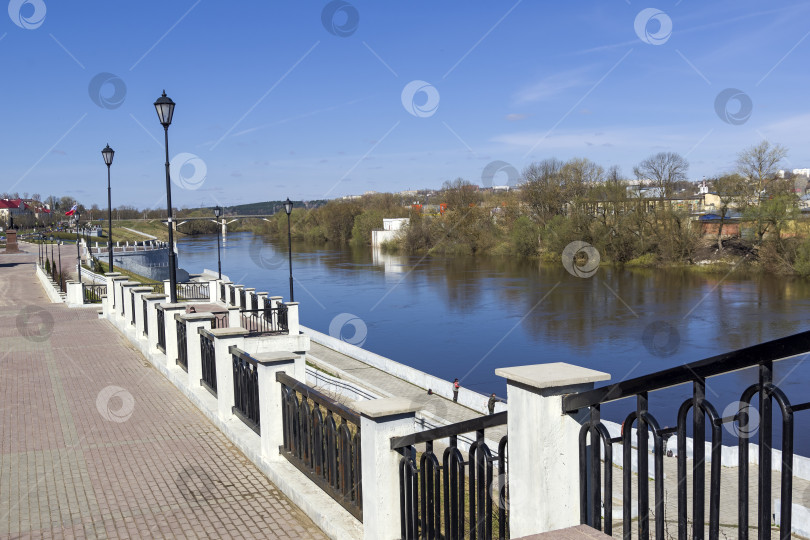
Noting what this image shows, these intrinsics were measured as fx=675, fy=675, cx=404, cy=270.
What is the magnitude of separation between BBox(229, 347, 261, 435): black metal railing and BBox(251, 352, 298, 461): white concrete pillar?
0.46 m

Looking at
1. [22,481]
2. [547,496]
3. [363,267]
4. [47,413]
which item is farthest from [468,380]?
[363,267]

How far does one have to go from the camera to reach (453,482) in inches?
142

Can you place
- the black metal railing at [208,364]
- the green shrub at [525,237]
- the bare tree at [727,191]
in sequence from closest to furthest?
1. the black metal railing at [208,364]
2. the bare tree at [727,191]
3. the green shrub at [525,237]

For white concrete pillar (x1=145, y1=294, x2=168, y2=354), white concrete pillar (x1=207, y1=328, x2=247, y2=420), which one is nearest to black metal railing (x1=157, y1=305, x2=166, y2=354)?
white concrete pillar (x1=145, y1=294, x2=168, y2=354)

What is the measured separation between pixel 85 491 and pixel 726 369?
546 centimetres

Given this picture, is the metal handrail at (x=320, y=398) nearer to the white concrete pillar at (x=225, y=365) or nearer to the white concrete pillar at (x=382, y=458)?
the white concrete pillar at (x=382, y=458)

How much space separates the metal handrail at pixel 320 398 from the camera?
182 inches

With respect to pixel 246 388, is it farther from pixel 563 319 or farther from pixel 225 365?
pixel 563 319

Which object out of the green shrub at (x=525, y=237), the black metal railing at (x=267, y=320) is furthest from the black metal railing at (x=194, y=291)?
the green shrub at (x=525, y=237)

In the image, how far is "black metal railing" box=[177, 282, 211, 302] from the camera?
99.1ft

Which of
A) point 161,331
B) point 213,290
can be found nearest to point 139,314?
point 161,331

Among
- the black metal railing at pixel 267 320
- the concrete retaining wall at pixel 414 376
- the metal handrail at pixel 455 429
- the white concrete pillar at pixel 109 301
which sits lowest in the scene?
the concrete retaining wall at pixel 414 376

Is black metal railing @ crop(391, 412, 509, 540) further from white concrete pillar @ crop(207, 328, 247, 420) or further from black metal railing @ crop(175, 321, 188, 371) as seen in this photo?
black metal railing @ crop(175, 321, 188, 371)

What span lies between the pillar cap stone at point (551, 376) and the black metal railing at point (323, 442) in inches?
71.3
